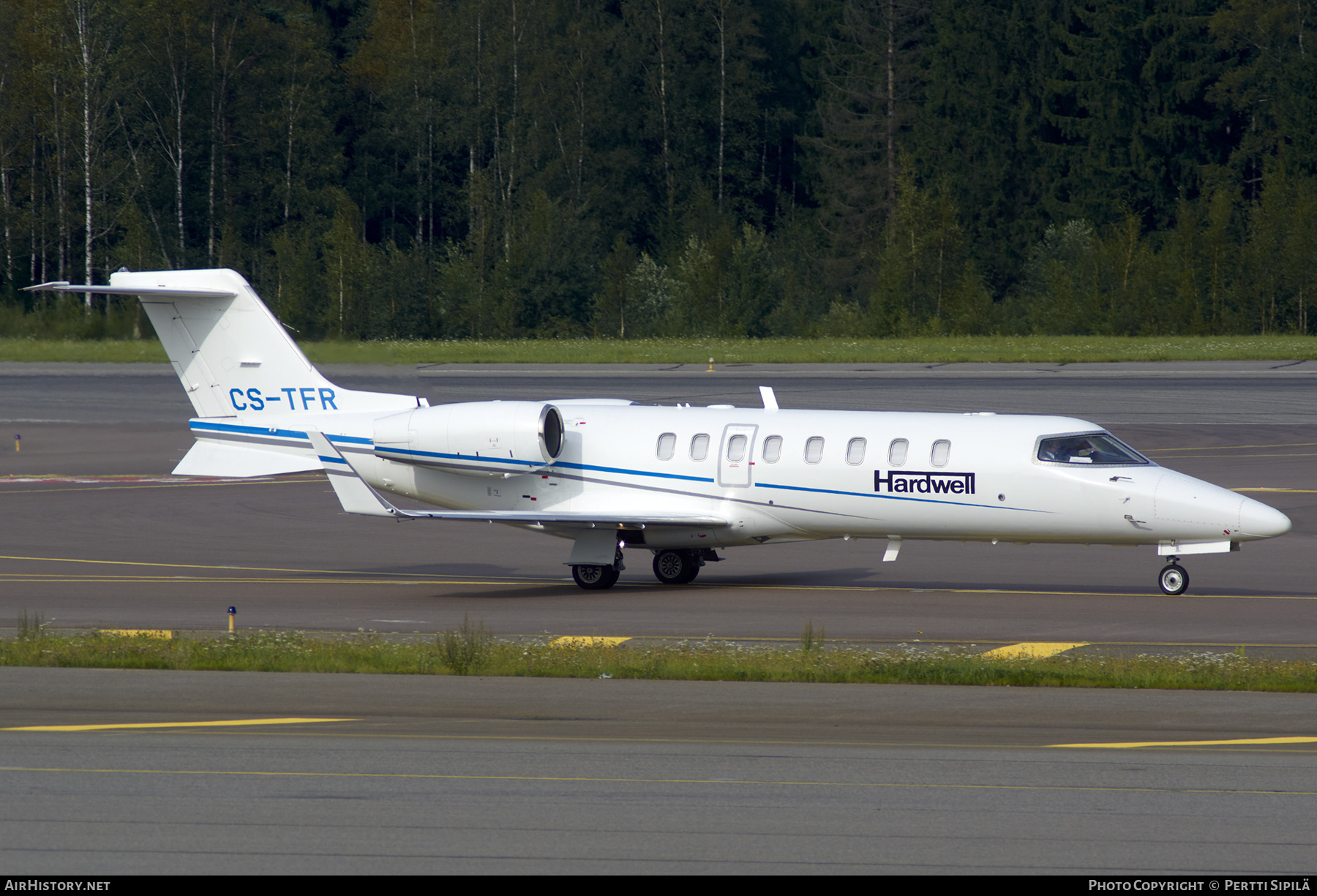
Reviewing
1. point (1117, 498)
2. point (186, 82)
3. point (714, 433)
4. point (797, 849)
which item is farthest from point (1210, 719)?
point (186, 82)

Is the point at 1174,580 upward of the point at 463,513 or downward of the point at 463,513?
downward

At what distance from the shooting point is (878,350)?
6850cm

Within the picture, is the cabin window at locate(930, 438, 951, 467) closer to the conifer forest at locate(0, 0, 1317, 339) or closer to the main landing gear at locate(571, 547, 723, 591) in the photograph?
the main landing gear at locate(571, 547, 723, 591)

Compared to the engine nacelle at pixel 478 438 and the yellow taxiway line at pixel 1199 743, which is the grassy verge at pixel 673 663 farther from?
the engine nacelle at pixel 478 438

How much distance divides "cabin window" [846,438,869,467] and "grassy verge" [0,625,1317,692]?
210 inches

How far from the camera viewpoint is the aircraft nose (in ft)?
66.5

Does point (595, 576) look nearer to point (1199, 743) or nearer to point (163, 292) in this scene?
point (163, 292)

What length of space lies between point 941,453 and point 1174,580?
142 inches

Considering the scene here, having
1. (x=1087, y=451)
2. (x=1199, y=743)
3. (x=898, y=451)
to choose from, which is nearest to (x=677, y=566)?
(x=898, y=451)

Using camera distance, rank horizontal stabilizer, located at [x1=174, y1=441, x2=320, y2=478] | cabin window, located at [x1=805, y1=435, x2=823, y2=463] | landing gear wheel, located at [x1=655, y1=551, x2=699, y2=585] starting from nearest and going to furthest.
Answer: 1. cabin window, located at [x1=805, y1=435, x2=823, y2=463]
2. landing gear wheel, located at [x1=655, y1=551, x2=699, y2=585]
3. horizontal stabilizer, located at [x1=174, y1=441, x2=320, y2=478]

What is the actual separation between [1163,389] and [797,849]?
43.5m

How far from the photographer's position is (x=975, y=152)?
307 ft

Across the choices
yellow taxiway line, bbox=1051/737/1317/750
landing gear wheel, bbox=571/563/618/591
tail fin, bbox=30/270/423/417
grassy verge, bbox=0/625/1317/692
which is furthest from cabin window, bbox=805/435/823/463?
yellow taxiway line, bbox=1051/737/1317/750

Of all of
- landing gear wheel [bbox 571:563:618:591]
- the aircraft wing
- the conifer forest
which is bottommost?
landing gear wheel [bbox 571:563:618:591]
